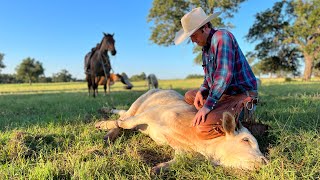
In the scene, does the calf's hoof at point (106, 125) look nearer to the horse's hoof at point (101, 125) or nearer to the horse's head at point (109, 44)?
the horse's hoof at point (101, 125)

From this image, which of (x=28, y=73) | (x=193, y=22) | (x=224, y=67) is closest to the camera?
(x=224, y=67)

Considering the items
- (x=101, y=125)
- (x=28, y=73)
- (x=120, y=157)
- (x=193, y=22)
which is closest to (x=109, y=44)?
(x=101, y=125)

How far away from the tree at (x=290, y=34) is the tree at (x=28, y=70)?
59001 mm

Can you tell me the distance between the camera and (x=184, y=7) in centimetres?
3253

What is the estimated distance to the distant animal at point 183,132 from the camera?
2.67 meters

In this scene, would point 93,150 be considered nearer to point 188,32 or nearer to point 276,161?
point 188,32

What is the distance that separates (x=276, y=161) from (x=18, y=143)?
273 centimetres

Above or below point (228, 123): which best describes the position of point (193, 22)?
above

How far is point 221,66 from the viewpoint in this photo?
10.5ft

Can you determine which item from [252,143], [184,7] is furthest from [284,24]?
[252,143]

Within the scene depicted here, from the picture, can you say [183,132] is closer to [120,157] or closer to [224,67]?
[120,157]

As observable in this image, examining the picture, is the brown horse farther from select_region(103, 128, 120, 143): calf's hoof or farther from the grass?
select_region(103, 128, 120, 143): calf's hoof

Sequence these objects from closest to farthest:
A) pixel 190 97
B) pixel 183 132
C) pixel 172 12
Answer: pixel 183 132 → pixel 190 97 → pixel 172 12

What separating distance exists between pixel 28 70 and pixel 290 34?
64810 mm
